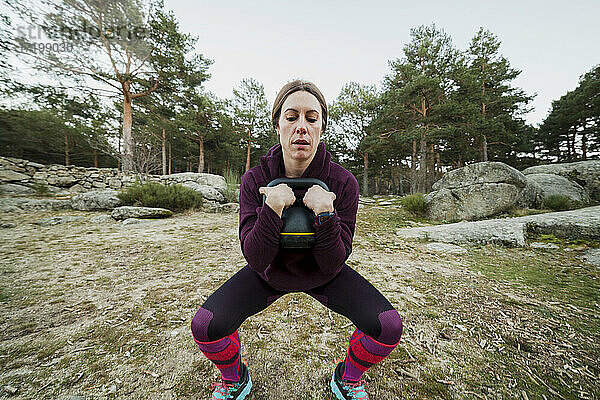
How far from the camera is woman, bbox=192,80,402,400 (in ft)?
3.77

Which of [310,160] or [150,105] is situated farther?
[150,105]

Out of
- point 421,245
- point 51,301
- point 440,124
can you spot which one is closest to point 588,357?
point 421,245

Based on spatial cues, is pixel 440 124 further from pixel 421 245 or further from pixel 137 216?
pixel 137 216

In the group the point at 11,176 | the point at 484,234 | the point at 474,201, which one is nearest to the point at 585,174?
the point at 474,201

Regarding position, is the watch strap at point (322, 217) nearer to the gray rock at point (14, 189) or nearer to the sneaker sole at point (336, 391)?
the sneaker sole at point (336, 391)

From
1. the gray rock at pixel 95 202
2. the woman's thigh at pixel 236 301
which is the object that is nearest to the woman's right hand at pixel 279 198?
the woman's thigh at pixel 236 301

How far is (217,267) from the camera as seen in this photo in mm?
3311

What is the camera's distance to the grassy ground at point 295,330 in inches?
55.4

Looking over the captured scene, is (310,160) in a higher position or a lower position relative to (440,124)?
lower

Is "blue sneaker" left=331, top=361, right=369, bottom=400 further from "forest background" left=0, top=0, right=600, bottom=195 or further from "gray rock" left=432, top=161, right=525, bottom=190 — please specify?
"forest background" left=0, top=0, right=600, bottom=195

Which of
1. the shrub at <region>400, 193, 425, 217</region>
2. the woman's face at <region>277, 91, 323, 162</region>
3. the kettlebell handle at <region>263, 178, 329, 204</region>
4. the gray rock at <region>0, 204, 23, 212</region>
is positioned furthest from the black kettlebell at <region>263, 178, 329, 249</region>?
the gray rock at <region>0, 204, 23, 212</region>

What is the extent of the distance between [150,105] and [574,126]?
44159 millimetres

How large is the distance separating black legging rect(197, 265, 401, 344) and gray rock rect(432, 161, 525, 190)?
822 centimetres

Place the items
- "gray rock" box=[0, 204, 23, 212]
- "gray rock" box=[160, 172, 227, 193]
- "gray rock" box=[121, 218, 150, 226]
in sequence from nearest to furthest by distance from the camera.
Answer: "gray rock" box=[121, 218, 150, 226] < "gray rock" box=[0, 204, 23, 212] < "gray rock" box=[160, 172, 227, 193]
